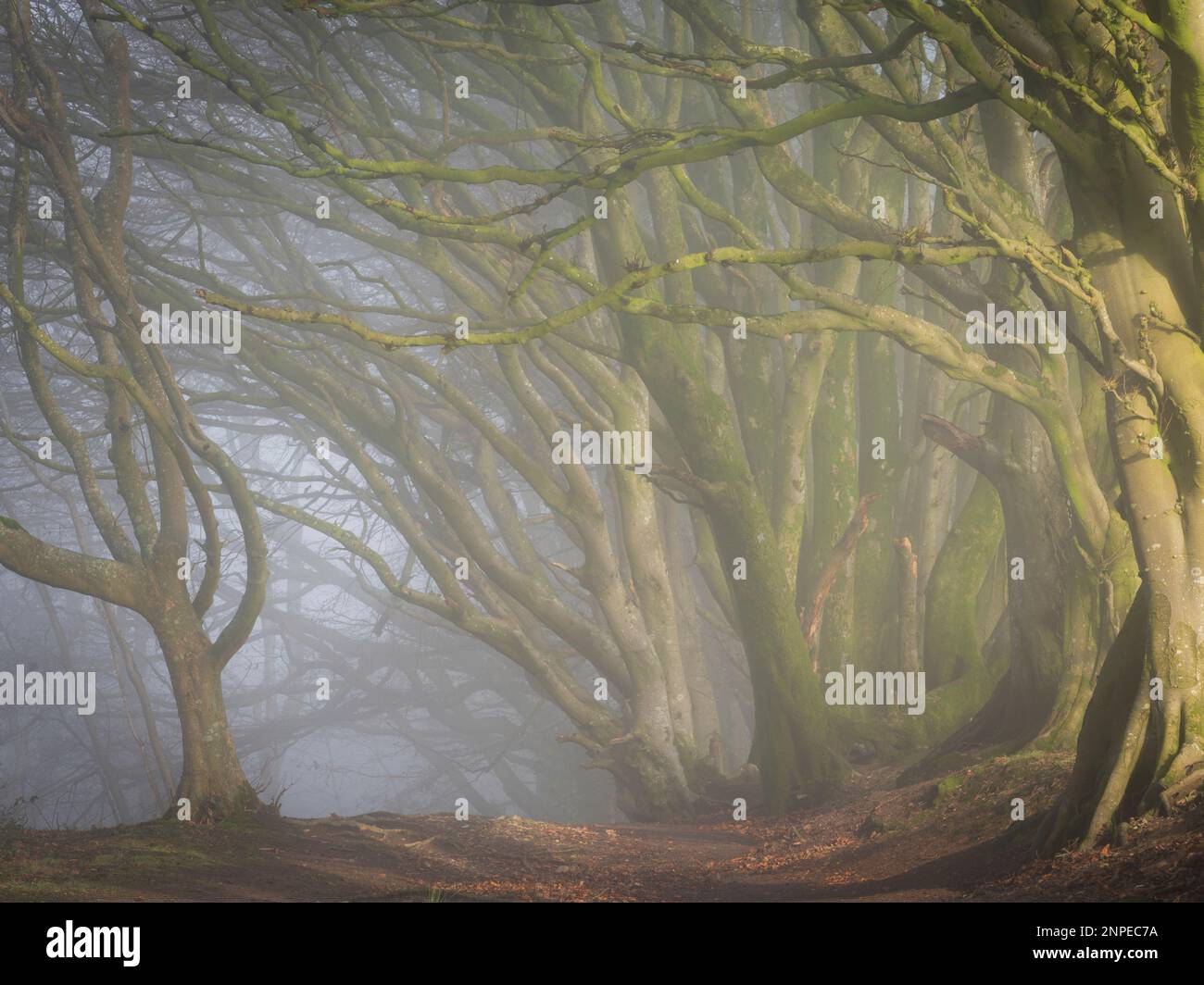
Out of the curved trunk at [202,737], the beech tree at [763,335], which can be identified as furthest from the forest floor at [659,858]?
the beech tree at [763,335]

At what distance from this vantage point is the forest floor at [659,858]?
4.72 meters

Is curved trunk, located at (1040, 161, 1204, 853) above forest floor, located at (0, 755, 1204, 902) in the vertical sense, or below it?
above

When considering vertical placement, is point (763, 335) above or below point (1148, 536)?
above

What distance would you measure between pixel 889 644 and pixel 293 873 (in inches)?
265

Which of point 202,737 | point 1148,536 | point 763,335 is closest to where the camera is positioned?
point 1148,536

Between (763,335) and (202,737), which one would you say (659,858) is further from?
(763,335)

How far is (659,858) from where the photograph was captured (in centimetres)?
788

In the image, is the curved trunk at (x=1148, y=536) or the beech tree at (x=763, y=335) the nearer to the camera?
the curved trunk at (x=1148, y=536)

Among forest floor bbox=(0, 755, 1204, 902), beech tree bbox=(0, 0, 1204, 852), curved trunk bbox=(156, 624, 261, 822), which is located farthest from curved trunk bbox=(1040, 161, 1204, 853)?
curved trunk bbox=(156, 624, 261, 822)

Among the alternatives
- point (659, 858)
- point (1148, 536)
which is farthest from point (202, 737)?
point (1148, 536)

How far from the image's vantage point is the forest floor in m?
4.72

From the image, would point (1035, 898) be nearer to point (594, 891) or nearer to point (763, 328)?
point (594, 891)

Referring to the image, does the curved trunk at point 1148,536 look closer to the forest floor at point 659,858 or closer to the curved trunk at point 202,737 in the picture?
the forest floor at point 659,858

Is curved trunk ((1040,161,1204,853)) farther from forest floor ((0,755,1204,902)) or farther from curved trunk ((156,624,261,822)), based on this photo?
curved trunk ((156,624,261,822))
